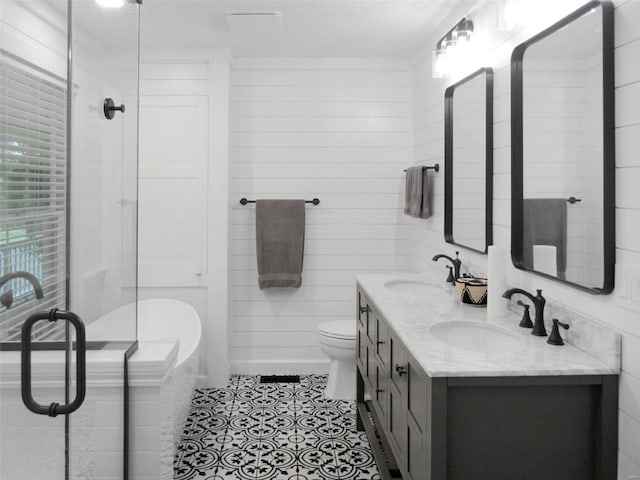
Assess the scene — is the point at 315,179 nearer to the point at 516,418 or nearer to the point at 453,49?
the point at 453,49

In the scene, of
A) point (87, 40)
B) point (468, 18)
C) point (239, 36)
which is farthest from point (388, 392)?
point (239, 36)

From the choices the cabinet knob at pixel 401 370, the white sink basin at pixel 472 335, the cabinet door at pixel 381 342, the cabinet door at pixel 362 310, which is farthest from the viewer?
the cabinet door at pixel 362 310

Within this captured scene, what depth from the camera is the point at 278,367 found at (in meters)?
4.12

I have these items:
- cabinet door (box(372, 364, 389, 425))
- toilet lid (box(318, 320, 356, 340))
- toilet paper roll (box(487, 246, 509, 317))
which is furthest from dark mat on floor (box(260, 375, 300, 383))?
toilet paper roll (box(487, 246, 509, 317))

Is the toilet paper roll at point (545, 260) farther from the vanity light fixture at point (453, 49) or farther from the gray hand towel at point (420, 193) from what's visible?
the gray hand towel at point (420, 193)

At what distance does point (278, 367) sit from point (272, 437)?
1122 mm

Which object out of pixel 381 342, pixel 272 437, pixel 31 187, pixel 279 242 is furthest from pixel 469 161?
pixel 31 187

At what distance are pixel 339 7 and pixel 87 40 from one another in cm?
180

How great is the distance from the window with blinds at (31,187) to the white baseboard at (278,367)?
2.85 metres

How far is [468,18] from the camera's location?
2721mm

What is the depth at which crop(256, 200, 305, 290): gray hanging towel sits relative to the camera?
398cm

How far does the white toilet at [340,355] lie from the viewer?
339cm

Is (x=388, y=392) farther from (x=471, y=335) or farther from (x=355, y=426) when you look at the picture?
(x=355, y=426)

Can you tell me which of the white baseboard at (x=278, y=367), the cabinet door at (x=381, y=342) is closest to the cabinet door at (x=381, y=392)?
the cabinet door at (x=381, y=342)
